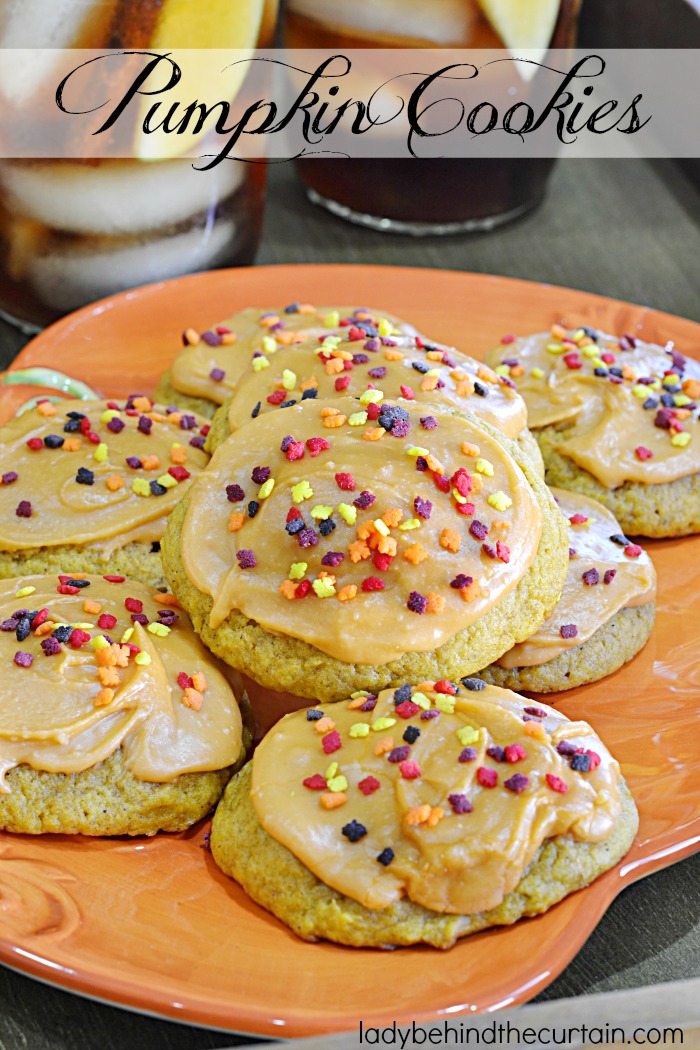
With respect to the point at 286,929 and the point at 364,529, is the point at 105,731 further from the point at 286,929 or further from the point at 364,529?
the point at 364,529

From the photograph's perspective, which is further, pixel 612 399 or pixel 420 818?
pixel 612 399

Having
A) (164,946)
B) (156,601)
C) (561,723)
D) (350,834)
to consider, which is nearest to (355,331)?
(156,601)

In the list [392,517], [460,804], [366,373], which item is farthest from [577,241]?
[460,804]

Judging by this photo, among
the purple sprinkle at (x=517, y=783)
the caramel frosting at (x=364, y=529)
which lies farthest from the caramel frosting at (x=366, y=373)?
the purple sprinkle at (x=517, y=783)

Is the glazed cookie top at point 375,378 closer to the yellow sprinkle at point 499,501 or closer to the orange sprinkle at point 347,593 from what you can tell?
the yellow sprinkle at point 499,501

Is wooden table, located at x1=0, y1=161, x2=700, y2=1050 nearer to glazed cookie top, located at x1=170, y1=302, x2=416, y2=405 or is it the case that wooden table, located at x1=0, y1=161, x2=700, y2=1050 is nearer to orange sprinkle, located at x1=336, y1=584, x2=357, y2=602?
glazed cookie top, located at x1=170, y1=302, x2=416, y2=405

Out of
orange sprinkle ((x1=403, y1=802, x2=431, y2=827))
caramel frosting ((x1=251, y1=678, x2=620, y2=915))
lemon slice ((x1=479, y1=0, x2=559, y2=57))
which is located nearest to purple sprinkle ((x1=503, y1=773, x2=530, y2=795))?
caramel frosting ((x1=251, y1=678, x2=620, y2=915))
